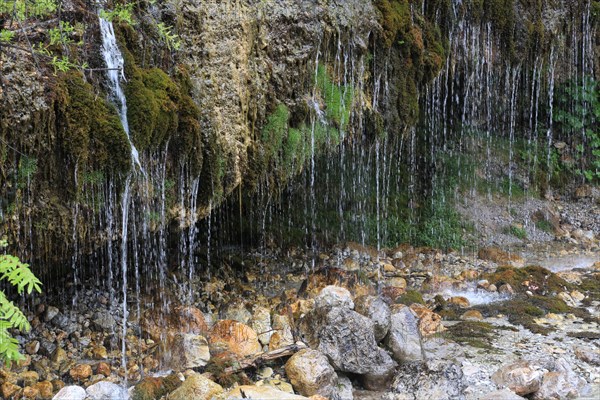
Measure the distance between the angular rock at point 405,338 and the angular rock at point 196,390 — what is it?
215cm

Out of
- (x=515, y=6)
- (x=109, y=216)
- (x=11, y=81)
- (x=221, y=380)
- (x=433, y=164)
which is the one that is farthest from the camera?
(x=433, y=164)

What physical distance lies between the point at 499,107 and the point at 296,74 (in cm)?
888

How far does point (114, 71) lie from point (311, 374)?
12.7 ft

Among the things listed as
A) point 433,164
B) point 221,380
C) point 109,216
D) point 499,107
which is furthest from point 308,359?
point 499,107

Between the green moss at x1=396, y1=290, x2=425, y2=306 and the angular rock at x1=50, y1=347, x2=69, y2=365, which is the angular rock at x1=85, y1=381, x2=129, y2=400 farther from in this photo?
the green moss at x1=396, y1=290, x2=425, y2=306

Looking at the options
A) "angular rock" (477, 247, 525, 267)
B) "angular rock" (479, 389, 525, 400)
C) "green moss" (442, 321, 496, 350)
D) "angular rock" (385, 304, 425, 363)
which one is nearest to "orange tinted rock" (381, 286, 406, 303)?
"green moss" (442, 321, 496, 350)

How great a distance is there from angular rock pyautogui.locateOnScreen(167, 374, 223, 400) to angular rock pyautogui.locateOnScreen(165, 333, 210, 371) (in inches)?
24.1

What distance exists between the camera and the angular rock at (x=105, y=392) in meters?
5.45

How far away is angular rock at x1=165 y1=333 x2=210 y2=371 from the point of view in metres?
6.29

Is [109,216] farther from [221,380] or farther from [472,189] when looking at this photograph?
[472,189]

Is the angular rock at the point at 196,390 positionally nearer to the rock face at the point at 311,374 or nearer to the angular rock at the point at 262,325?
the rock face at the point at 311,374

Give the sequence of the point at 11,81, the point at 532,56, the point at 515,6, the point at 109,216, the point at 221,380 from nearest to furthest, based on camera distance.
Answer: the point at 11,81, the point at 221,380, the point at 109,216, the point at 515,6, the point at 532,56

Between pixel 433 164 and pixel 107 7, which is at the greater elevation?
pixel 107 7

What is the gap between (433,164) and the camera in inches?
594
